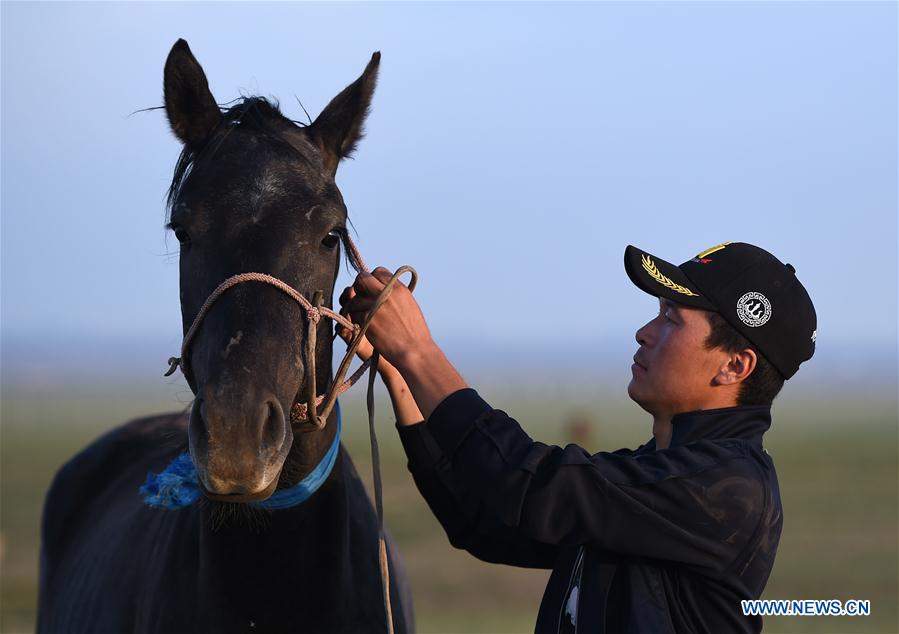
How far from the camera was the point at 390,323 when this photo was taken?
2918 mm

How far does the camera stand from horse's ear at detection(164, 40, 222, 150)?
141 inches

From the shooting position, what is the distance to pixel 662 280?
9.63ft

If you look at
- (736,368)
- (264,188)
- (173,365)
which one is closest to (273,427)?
(173,365)

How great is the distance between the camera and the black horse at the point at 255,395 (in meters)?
2.75

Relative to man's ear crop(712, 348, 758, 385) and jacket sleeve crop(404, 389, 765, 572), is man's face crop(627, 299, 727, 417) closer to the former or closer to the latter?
man's ear crop(712, 348, 758, 385)

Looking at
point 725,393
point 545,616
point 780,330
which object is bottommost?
point 545,616

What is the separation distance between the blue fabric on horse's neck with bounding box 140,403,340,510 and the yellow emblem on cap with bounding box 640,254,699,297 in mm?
1200

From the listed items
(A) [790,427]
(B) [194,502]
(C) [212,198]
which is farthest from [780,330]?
(A) [790,427]

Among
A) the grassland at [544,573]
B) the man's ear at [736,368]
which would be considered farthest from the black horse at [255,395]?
the man's ear at [736,368]

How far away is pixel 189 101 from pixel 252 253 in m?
0.90

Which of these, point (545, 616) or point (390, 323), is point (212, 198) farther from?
point (545, 616)

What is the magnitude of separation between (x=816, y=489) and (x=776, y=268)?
31.3 metres

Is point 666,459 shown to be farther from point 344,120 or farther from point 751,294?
point 344,120

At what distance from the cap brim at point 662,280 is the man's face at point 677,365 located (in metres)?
0.04
